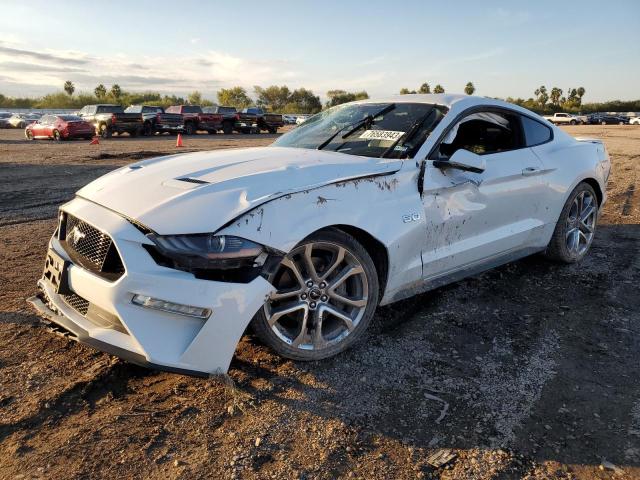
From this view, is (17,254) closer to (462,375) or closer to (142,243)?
(142,243)

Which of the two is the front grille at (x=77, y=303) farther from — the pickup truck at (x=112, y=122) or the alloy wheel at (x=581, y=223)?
the pickup truck at (x=112, y=122)

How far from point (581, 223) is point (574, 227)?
0.13 metres

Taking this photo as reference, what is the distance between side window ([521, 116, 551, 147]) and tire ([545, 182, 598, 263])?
62 cm

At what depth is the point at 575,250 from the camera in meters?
5.06

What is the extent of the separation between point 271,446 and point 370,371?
87 cm

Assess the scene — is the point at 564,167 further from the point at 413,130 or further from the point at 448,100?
the point at 413,130

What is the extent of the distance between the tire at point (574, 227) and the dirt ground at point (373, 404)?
0.86m

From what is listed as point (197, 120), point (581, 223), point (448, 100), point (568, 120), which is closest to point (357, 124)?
point (448, 100)

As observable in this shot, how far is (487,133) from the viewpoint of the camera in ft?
14.2

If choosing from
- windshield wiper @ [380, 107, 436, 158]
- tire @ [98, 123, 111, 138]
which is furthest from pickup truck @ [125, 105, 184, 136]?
windshield wiper @ [380, 107, 436, 158]

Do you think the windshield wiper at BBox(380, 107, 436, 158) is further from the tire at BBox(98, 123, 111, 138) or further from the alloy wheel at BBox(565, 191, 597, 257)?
the tire at BBox(98, 123, 111, 138)

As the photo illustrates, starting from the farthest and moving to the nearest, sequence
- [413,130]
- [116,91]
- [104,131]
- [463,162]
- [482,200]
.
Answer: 1. [116,91]
2. [104,131]
3. [482,200]
4. [413,130]
5. [463,162]

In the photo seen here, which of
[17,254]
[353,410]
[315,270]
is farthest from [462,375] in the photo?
[17,254]

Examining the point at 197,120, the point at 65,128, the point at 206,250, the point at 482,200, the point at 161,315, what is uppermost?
the point at 482,200
